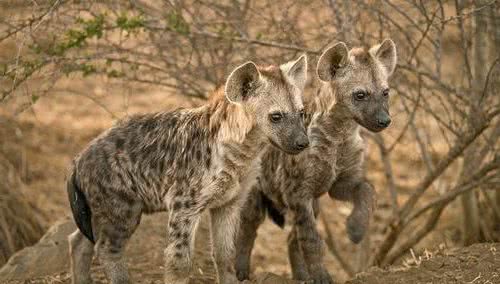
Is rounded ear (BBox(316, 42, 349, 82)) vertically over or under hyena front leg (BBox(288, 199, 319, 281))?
over

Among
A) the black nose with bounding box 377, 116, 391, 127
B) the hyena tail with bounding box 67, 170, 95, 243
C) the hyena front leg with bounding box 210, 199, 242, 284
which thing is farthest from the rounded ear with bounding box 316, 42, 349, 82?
the hyena tail with bounding box 67, 170, 95, 243

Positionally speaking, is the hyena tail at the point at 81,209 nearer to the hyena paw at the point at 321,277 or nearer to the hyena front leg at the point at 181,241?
the hyena front leg at the point at 181,241

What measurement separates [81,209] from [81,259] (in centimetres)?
45

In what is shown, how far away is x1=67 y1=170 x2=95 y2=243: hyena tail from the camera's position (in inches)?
239

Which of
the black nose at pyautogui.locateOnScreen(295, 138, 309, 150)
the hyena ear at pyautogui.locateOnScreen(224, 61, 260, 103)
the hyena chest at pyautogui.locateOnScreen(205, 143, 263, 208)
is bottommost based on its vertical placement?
the hyena chest at pyautogui.locateOnScreen(205, 143, 263, 208)

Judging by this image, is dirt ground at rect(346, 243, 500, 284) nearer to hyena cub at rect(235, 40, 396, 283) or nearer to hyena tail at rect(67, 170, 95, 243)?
hyena cub at rect(235, 40, 396, 283)

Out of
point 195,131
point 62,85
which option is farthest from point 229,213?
point 62,85

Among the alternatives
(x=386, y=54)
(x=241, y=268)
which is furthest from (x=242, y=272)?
(x=386, y=54)

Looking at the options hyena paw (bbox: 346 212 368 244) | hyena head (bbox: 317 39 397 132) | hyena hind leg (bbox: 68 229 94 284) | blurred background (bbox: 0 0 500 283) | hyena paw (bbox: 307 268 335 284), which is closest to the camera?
hyena head (bbox: 317 39 397 132)

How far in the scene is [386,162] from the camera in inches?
326

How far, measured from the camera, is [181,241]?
5.66m

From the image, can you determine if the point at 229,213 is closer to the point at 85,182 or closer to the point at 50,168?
the point at 85,182

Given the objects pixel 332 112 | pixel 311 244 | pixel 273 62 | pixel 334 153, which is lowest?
pixel 311 244

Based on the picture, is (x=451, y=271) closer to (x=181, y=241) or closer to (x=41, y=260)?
(x=181, y=241)
